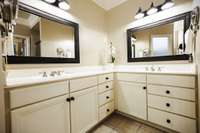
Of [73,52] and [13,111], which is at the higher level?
[73,52]

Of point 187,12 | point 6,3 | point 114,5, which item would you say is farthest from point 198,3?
point 6,3

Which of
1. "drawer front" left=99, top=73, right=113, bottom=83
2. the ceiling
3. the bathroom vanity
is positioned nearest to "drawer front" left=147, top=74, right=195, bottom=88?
the bathroom vanity

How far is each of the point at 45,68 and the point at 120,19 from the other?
1933 mm

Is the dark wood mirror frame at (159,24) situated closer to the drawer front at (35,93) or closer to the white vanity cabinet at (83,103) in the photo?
the white vanity cabinet at (83,103)

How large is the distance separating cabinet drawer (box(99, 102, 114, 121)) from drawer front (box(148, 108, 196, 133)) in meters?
0.66

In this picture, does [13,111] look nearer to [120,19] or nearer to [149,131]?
[149,131]

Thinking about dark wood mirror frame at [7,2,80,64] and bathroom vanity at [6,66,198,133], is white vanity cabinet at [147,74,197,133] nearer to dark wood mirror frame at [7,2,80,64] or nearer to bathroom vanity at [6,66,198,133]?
bathroom vanity at [6,66,198,133]

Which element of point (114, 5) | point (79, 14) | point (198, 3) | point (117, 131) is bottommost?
point (117, 131)

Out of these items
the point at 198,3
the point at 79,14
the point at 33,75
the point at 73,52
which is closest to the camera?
the point at 198,3

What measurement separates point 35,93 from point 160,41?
2.06 m

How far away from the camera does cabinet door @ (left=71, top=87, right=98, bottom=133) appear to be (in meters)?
1.32

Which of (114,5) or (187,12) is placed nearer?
(187,12)

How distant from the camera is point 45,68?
150 centimetres

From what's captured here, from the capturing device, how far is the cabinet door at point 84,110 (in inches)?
52.1
